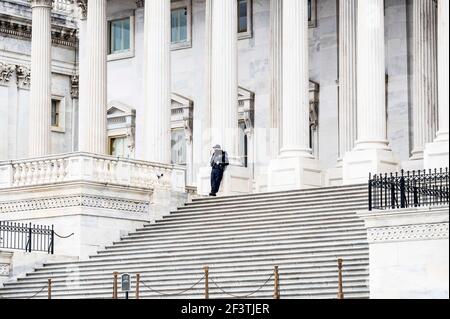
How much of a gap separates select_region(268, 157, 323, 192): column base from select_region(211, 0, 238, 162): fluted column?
8.87ft

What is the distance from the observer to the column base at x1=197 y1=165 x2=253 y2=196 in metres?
62.2

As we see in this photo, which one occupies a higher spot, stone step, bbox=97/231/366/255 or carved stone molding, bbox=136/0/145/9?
carved stone molding, bbox=136/0/145/9

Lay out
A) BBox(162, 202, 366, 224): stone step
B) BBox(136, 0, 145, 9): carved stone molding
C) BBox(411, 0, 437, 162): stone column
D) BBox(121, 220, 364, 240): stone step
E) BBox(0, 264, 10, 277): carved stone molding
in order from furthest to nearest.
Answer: BBox(136, 0, 145, 9): carved stone molding → BBox(411, 0, 437, 162): stone column → BBox(0, 264, 10, 277): carved stone molding → BBox(162, 202, 366, 224): stone step → BBox(121, 220, 364, 240): stone step

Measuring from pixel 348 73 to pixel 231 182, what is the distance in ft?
23.4

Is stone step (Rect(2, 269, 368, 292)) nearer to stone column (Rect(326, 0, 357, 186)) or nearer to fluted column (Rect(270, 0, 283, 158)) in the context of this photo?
stone column (Rect(326, 0, 357, 186))

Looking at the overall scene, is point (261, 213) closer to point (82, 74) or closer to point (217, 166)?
point (217, 166)

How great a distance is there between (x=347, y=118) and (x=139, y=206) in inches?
423

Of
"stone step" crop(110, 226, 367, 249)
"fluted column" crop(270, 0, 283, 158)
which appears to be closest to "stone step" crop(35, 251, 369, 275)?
"stone step" crop(110, 226, 367, 249)

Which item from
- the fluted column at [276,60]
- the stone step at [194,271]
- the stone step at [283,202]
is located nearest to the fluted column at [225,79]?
the stone step at [283,202]

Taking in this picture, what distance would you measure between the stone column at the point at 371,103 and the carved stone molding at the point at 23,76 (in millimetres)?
28219

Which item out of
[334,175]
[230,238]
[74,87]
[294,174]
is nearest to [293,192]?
[294,174]

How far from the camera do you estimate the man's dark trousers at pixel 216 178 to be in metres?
60.8

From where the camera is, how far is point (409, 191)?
42.9 metres

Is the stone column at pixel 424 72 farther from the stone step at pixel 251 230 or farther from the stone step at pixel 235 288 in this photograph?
the stone step at pixel 235 288
